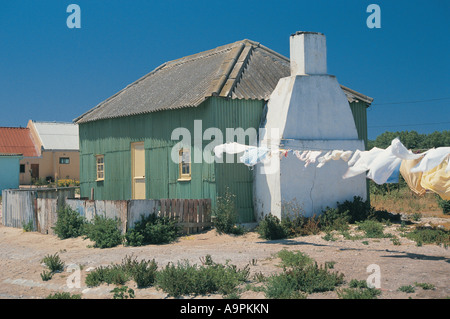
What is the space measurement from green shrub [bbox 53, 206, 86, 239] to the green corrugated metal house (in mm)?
3685

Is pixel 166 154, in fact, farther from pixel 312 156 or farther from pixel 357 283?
pixel 357 283

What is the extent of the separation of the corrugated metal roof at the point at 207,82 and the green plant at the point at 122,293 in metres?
8.42

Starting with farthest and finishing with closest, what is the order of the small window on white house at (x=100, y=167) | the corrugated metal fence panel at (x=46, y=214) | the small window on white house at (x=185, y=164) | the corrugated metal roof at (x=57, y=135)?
the corrugated metal roof at (x=57, y=135) < the small window on white house at (x=100, y=167) < the small window on white house at (x=185, y=164) < the corrugated metal fence panel at (x=46, y=214)

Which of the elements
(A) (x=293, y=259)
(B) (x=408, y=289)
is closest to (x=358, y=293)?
(B) (x=408, y=289)

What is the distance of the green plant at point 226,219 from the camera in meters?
15.5

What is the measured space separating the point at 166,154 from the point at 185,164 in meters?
1.02

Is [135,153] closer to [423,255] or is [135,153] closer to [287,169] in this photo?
[287,169]

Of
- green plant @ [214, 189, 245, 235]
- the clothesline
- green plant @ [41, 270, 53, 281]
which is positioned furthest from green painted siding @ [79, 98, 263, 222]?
green plant @ [41, 270, 53, 281]

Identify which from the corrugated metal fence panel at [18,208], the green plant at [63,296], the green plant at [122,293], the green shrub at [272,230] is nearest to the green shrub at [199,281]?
the green plant at [122,293]

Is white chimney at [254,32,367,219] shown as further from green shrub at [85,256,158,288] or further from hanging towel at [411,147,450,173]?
green shrub at [85,256,158,288]

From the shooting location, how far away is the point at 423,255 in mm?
11062

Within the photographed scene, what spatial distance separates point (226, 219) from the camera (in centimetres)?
1541

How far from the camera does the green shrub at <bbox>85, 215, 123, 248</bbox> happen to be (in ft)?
45.5

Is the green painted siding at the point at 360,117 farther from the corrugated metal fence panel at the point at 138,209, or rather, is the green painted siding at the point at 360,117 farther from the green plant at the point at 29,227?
the green plant at the point at 29,227
